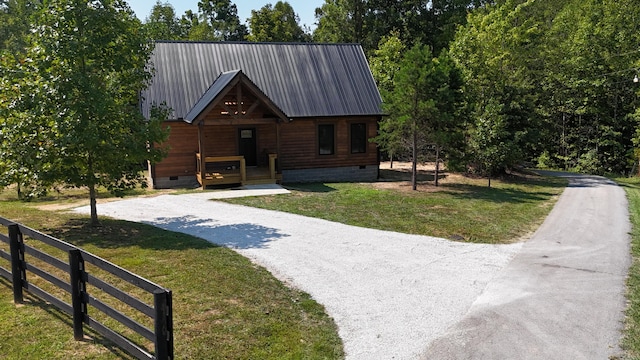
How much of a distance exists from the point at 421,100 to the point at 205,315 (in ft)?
48.7

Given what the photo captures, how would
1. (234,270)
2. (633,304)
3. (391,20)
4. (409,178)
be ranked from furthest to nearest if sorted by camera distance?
(391,20), (409,178), (234,270), (633,304)

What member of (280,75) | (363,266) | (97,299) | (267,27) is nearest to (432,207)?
(363,266)

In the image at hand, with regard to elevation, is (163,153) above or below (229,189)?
above

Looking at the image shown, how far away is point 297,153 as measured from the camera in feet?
75.4

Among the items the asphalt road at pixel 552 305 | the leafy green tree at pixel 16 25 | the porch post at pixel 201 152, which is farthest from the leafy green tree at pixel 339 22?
the leafy green tree at pixel 16 25

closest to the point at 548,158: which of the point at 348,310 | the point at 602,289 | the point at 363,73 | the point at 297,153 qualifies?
the point at 363,73

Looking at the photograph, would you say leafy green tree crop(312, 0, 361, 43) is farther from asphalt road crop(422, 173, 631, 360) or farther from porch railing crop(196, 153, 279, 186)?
asphalt road crop(422, 173, 631, 360)

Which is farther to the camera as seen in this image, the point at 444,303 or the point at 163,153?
the point at 163,153

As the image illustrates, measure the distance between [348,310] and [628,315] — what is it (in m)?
4.66

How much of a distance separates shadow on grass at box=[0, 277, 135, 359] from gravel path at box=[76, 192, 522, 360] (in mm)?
3017

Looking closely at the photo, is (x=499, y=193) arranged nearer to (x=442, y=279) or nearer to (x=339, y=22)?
(x=442, y=279)

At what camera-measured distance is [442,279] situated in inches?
374

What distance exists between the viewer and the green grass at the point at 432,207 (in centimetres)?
1390

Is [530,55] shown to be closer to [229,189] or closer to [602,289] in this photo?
[229,189]
